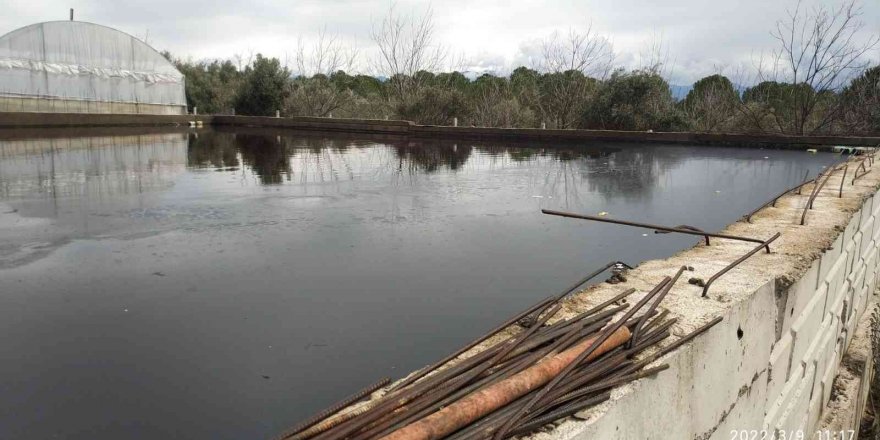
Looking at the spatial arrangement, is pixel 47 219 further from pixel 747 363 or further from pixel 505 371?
pixel 747 363

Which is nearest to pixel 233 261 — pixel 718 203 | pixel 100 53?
pixel 718 203

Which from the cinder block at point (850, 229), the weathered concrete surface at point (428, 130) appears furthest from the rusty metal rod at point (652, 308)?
the weathered concrete surface at point (428, 130)

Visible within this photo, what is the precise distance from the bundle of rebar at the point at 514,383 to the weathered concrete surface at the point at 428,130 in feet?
40.9

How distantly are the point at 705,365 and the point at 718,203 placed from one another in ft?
15.6

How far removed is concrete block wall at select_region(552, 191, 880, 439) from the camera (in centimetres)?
162

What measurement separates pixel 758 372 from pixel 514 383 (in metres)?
1.34

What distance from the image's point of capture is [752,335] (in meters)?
2.21

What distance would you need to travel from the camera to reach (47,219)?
5223 mm

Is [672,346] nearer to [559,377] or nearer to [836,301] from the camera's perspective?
[559,377]

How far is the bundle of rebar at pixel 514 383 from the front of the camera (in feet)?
4.40

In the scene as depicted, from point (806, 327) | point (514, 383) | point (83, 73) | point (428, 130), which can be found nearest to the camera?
point (514, 383)

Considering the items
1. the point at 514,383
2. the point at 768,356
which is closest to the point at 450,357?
the point at 514,383

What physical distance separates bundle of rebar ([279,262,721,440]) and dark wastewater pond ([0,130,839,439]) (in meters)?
0.72

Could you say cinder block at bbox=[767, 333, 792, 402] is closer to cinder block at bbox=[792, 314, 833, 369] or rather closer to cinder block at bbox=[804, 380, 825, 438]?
cinder block at bbox=[792, 314, 833, 369]
